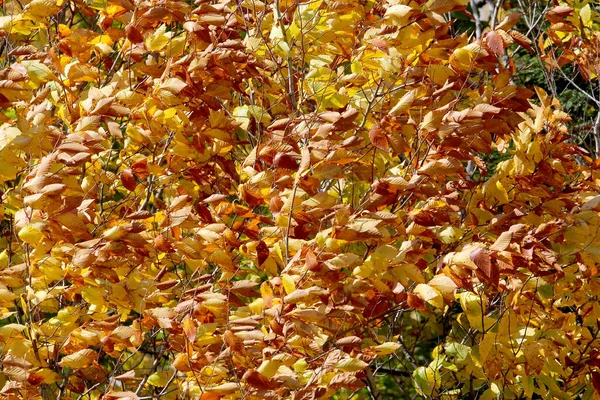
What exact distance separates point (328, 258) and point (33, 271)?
102 cm

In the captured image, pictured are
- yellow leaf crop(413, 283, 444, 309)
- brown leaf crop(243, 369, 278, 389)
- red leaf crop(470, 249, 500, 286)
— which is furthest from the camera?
yellow leaf crop(413, 283, 444, 309)

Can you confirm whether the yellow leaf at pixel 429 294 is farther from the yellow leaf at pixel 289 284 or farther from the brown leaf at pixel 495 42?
the brown leaf at pixel 495 42

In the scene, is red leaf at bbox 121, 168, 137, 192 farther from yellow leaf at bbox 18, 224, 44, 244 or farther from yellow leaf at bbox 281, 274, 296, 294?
yellow leaf at bbox 281, 274, 296, 294

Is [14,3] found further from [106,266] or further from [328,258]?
[328,258]

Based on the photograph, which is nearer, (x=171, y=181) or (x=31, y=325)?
(x=31, y=325)

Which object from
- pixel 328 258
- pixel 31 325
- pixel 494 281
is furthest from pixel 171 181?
pixel 494 281

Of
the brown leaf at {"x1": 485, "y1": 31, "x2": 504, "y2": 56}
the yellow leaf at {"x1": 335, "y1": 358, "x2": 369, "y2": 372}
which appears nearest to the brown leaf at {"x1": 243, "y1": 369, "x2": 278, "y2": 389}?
the yellow leaf at {"x1": 335, "y1": 358, "x2": 369, "y2": 372}

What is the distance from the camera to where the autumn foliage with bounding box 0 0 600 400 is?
2688 millimetres

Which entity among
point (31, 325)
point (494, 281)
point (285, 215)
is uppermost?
point (285, 215)

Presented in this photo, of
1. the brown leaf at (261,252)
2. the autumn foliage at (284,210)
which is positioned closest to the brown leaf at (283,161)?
the autumn foliage at (284,210)

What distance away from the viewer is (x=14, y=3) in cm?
381

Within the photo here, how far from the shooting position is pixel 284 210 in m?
2.73

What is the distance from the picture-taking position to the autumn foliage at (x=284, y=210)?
8.82 feet

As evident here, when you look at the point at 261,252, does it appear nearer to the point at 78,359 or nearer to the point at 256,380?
the point at 256,380
